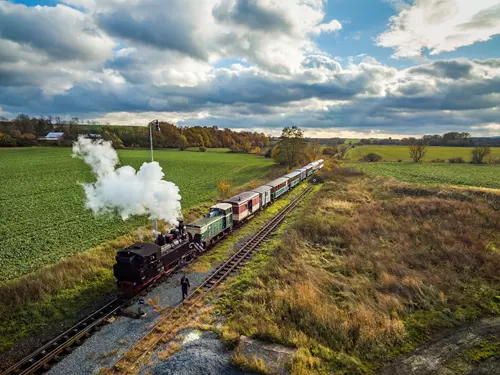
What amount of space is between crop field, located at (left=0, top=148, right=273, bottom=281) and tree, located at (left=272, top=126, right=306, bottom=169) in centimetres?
818

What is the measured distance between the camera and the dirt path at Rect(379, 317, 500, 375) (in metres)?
8.83

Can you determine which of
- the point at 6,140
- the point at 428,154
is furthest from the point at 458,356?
the point at 428,154

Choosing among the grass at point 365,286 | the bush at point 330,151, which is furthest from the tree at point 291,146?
the bush at point 330,151

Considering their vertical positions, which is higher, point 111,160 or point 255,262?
point 111,160

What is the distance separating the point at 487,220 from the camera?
2384 centimetres

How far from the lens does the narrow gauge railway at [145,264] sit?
10.3 m

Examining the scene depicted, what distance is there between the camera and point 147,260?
13.6m

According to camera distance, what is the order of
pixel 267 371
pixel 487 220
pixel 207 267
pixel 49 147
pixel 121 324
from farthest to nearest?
1. pixel 49 147
2. pixel 487 220
3. pixel 207 267
4. pixel 121 324
5. pixel 267 371

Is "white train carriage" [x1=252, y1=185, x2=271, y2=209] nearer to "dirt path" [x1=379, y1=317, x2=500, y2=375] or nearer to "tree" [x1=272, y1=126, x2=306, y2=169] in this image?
"dirt path" [x1=379, y1=317, x2=500, y2=375]

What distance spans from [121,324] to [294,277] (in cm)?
833

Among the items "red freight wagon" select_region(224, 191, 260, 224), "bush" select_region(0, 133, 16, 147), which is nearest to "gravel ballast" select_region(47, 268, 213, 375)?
"red freight wagon" select_region(224, 191, 260, 224)

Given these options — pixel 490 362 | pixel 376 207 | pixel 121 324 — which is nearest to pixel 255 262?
pixel 121 324

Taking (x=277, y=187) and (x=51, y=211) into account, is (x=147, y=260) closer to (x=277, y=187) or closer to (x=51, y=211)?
(x=51, y=211)

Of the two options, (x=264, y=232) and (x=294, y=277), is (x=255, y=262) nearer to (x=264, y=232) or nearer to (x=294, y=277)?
(x=294, y=277)
